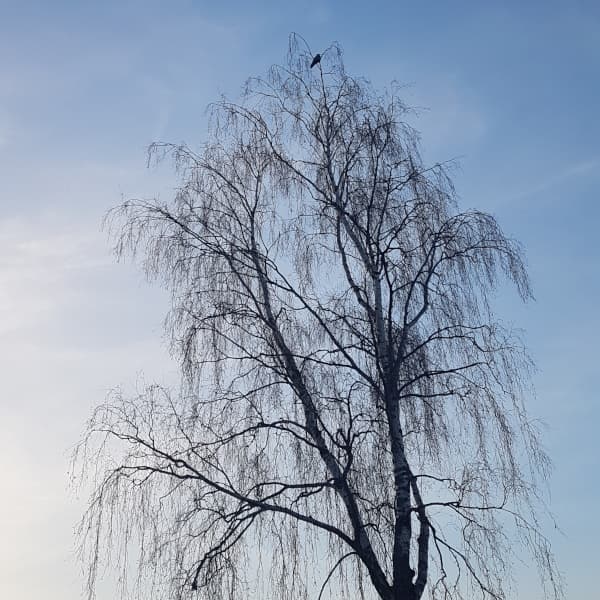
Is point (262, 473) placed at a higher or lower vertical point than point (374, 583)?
higher

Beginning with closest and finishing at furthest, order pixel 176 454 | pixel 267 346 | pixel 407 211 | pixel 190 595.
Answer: pixel 190 595 < pixel 176 454 < pixel 267 346 < pixel 407 211

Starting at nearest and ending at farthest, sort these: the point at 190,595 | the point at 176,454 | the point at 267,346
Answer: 1. the point at 190,595
2. the point at 176,454
3. the point at 267,346

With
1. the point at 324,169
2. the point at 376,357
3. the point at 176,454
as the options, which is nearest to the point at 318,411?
the point at 376,357

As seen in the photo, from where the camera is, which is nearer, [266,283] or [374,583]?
[374,583]

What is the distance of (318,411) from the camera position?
35.3 feet

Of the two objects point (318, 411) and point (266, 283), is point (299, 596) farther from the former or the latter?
point (266, 283)

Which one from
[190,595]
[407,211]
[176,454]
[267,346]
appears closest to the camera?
[190,595]

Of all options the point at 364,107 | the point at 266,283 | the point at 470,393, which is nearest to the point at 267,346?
the point at 266,283

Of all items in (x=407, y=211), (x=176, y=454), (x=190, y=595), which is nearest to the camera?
(x=190, y=595)

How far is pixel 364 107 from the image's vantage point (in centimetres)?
1256

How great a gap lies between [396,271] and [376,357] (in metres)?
1.40

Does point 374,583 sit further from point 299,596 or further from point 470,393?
point 470,393

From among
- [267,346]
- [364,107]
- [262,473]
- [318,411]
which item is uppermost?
[364,107]

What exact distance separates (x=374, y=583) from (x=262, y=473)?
1.74 m
